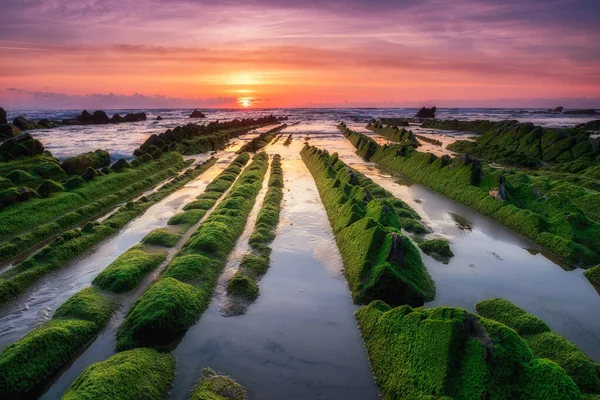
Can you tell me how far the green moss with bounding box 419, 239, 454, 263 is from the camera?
1978 centimetres

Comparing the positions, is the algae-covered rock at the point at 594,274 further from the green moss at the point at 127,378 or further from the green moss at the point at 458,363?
the green moss at the point at 127,378

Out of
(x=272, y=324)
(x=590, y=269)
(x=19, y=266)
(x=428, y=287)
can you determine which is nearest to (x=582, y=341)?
(x=428, y=287)

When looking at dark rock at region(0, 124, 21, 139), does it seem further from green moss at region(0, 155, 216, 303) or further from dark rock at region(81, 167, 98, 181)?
green moss at region(0, 155, 216, 303)

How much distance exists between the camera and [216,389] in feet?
35.7

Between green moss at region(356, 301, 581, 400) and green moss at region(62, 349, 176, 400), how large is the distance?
21.2ft

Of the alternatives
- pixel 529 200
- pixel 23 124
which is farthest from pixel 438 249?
pixel 23 124

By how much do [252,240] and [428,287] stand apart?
1016cm

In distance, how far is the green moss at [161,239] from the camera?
832 inches

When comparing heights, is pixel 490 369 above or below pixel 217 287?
above

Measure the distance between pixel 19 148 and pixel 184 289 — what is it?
39.9 meters

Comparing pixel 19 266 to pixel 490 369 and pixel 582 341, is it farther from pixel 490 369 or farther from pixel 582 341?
pixel 582 341

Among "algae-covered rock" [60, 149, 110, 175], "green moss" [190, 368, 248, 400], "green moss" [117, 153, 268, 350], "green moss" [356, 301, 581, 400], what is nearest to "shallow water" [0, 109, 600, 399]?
"green moss" [190, 368, 248, 400]

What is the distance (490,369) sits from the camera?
9.42m

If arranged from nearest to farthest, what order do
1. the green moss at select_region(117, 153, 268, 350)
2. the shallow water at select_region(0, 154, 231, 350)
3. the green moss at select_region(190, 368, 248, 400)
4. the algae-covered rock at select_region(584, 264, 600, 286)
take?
1. the green moss at select_region(190, 368, 248, 400)
2. the green moss at select_region(117, 153, 268, 350)
3. the shallow water at select_region(0, 154, 231, 350)
4. the algae-covered rock at select_region(584, 264, 600, 286)
